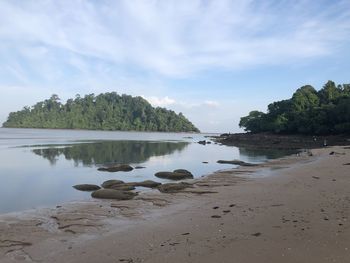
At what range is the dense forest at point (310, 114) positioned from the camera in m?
81.8

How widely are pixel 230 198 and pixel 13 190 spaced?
Result: 42.0ft

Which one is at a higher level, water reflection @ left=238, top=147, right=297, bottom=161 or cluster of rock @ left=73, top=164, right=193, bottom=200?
water reflection @ left=238, top=147, right=297, bottom=161

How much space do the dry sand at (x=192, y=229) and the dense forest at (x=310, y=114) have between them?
68.5 meters

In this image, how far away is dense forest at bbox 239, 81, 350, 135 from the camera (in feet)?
268

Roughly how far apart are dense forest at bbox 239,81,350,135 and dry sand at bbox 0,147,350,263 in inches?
2696

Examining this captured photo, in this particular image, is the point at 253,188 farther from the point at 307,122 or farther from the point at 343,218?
the point at 307,122

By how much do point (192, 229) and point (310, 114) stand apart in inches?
3415

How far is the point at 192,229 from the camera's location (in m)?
11.4

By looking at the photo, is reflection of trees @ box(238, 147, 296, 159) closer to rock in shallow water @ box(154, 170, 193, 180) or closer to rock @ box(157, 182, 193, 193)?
rock in shallow water @ box(154, 170, 193, 180)

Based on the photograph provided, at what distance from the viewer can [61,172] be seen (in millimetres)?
30953

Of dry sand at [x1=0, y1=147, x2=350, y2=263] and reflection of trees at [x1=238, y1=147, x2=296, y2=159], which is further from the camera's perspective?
reflection of trees at [x1=238, y1=147, x2=296, y2=159]

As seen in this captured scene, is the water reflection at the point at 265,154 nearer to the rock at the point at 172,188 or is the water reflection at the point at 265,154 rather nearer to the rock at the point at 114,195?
the rock at the point at 172,188

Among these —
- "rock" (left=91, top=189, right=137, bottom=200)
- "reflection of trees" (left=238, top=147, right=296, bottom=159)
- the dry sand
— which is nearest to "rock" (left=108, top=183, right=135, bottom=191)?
"rock" (left=91, top=189, right=137, bottom=200)

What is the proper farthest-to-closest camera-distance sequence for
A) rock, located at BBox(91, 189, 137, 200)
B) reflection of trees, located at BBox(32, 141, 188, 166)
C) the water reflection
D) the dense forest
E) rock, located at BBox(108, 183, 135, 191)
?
1. the dense forest
2. the water reflection
3. reflection of trees, located at BBox(32, 141, 188, 166)
4. rock, located at BBox(108, 183, 135, 191)
5. rock, located at BBox(91, 189, 137, 200)
